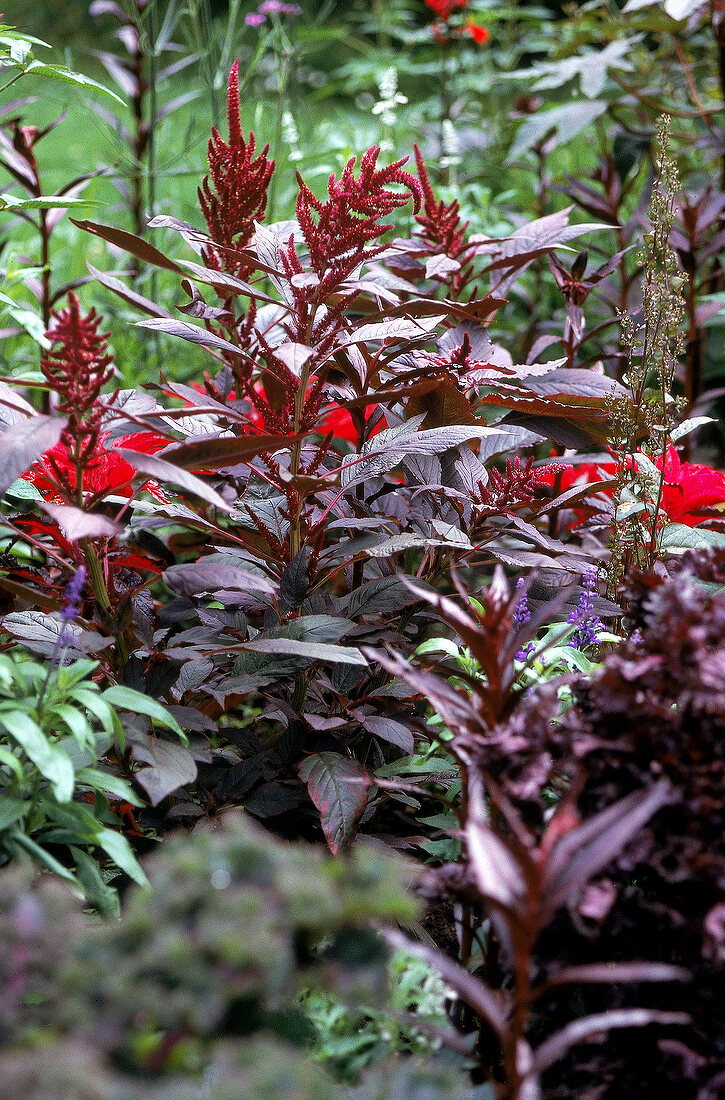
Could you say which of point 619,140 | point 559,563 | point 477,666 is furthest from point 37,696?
point 619,140

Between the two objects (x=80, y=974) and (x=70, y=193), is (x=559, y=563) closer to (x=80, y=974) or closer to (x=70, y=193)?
(x=80, y=974)

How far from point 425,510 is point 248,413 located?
0.31m

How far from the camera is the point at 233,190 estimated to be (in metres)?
1.31

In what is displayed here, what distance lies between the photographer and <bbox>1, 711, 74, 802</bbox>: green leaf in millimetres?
930

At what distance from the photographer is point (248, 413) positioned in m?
1.43

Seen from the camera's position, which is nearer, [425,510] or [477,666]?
[477,666]

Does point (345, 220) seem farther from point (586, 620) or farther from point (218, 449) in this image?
point (586, 620)

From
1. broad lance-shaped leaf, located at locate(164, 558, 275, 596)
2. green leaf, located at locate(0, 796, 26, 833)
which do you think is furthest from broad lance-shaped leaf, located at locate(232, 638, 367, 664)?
green leaf, located at locate(0, 796, 26, 833)

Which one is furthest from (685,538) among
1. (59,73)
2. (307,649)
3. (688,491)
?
(59,73)

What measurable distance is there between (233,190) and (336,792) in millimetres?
819

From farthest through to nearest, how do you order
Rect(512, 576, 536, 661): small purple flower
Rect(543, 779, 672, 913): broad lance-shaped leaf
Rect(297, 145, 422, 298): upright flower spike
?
Rect(512, 576, 536, 661): small purple flower, Rect(297, 145, 422, 298): upright flower spike, Rect(543, 779, 672, 913): broad lance-shaped leaf

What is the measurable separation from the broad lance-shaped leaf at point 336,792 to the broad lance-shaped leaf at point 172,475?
36 cm

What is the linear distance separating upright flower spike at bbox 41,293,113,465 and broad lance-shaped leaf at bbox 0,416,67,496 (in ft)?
0.09

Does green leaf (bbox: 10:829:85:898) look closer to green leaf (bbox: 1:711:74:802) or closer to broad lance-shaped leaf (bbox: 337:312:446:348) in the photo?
green leaf (bbox: 1:711:74:802)
